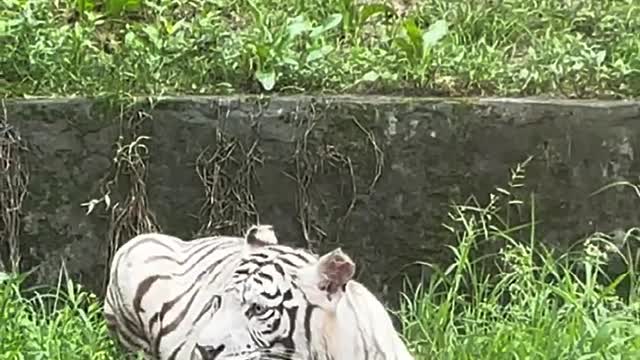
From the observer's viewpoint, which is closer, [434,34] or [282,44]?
[282,44]

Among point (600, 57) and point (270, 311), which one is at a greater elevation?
point (270, 311)

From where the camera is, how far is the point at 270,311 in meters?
2.45

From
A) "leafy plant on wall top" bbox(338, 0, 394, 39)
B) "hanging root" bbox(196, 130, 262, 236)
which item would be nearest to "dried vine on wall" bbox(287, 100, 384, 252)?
"hanging root" bbox(196, 130, 262, 236)

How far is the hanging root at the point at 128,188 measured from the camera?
168 inches

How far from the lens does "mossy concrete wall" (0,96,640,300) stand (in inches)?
167

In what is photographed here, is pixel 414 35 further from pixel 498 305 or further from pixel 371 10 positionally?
pixel 498 305

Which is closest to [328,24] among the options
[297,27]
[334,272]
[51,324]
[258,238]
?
[297,27]

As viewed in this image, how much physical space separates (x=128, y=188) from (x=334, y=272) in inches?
77.9

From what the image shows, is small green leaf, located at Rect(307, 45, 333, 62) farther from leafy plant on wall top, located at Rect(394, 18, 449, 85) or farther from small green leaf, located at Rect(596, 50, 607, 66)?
small green leaf, located at Rect(596, 50, 607, 66)

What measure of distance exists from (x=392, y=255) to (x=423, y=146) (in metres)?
0.38

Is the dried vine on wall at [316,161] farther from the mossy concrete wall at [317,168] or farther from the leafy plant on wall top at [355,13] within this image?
the leafy plant on wall top at [355,13]

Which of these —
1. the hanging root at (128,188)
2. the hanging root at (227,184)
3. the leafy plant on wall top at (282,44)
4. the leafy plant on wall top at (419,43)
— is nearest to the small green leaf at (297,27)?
the leafy plant on wall top at (282,44)

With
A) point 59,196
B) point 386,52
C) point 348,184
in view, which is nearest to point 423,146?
point 348,184

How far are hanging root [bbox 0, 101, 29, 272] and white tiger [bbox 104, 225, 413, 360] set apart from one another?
152 cm
